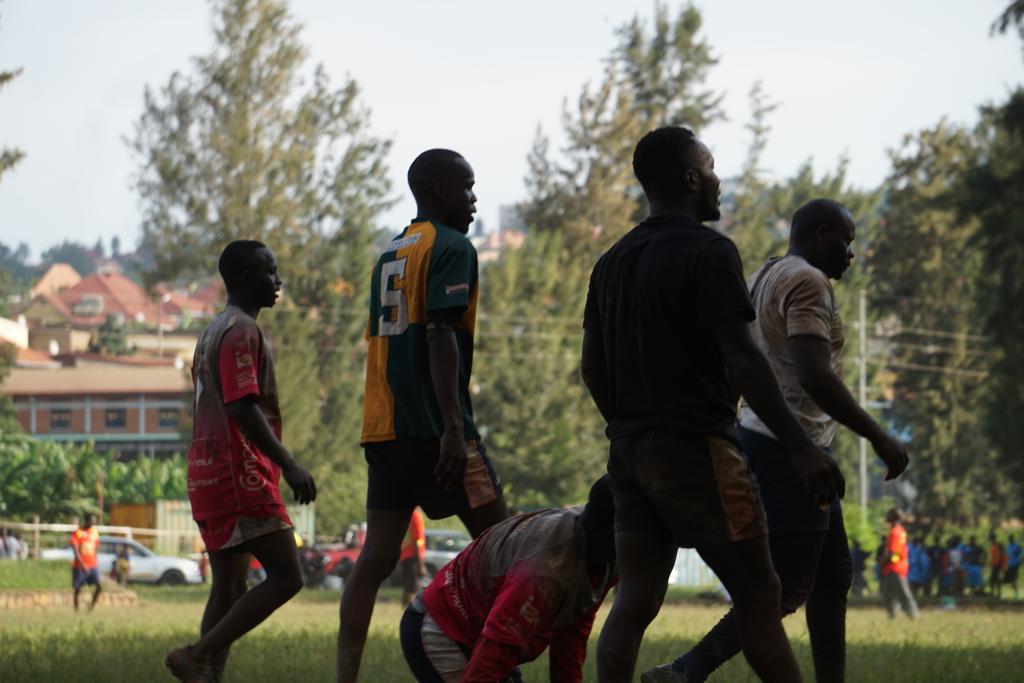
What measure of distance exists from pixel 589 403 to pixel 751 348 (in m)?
50.0

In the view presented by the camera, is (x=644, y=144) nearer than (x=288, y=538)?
Yes

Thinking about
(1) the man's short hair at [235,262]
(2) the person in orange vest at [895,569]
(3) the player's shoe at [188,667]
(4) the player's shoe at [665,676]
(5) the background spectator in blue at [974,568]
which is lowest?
(5) the background spectator in blue at [974,568]

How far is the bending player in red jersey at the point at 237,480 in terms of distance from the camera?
268 inches

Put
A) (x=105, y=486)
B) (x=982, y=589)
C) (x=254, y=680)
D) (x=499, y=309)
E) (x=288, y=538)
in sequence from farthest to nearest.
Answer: (x=105, y=486)
(x=499, y=309)
(x=982, y=589)
(x=254, y=680)
(x=288, y=538)

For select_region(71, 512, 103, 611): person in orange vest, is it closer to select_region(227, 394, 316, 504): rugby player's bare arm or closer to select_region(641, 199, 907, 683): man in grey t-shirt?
select_region(227, 394, 316, 504): rugby player's bare arm

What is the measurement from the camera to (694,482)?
489 cm

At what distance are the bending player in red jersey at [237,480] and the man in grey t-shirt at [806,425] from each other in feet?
5.97

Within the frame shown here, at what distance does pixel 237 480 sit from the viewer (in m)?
6.98

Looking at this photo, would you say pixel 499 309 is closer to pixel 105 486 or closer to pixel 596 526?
pixel 105 486

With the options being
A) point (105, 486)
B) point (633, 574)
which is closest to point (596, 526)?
point (633, 574)

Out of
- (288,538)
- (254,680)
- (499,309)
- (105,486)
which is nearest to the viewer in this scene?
(288,538)

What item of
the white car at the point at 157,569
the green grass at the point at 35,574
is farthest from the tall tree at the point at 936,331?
the green grass at the point at 35,574

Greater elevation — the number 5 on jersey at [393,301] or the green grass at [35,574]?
the number 5 on jersey at [393,301]

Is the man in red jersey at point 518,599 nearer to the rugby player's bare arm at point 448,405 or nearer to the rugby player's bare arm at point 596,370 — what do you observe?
the rugby player's bare arm at point 596,370
